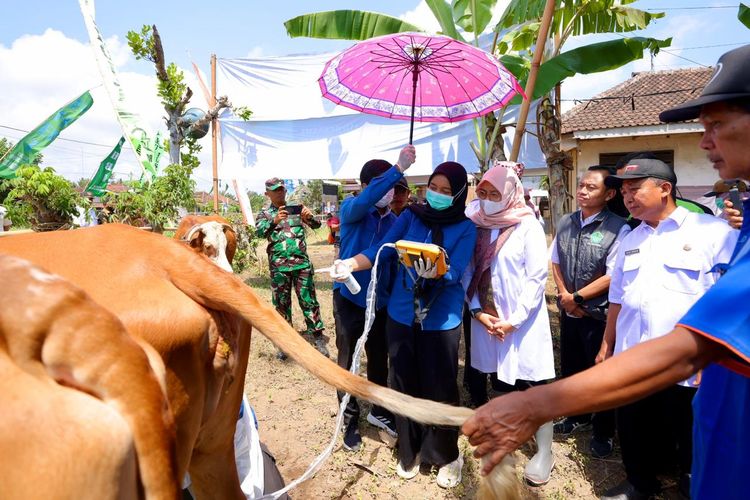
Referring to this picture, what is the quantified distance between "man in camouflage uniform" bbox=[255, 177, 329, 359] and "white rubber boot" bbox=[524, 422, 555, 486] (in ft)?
9.57

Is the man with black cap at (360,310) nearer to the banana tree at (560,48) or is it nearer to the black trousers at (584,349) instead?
the black trousers at (584,349)

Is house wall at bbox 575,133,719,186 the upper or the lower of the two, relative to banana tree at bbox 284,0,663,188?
lower

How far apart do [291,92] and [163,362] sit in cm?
766

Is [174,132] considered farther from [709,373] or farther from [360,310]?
[709,373]

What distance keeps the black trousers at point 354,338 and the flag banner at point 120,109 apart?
5329 mm

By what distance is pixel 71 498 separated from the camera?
80cm

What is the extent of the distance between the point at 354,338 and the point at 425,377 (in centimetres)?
73

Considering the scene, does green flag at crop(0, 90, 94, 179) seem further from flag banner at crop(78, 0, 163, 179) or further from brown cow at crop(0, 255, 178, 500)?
brown cow at crop(0, 255, 178, 500)

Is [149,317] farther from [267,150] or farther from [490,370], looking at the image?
[267,150]

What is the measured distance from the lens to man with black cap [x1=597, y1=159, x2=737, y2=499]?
8.52 ft

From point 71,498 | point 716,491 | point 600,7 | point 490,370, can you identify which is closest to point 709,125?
point 716,491

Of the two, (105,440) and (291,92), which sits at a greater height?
(291,92)

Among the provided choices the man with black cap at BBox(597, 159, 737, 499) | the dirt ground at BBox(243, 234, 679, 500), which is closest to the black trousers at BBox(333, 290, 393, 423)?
the dirt ground at BBox(243, 234, 679, 500)

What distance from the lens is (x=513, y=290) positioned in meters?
3.15
